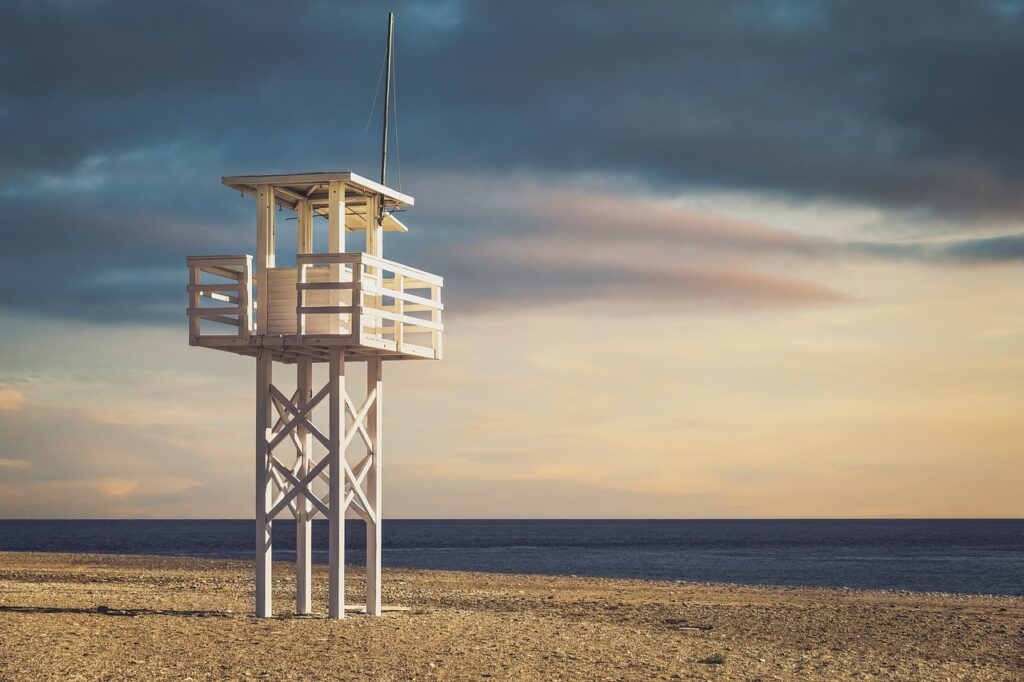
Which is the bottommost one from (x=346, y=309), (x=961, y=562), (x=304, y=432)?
(x=961, y=562)

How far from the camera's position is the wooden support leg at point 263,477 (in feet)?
69.8

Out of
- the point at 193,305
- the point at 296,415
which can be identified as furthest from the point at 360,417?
the point at 193,305

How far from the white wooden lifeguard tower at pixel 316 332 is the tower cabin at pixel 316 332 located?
0.07 feet

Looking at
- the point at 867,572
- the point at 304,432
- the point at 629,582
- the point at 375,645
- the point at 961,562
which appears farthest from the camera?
the point at 961,562

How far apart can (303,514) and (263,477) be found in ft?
3.72

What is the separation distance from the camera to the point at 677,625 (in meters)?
23.8

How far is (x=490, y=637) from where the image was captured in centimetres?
1961

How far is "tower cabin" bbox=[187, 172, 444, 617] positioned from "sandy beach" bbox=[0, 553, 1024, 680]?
6.45ft

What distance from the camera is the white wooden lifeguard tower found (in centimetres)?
2069

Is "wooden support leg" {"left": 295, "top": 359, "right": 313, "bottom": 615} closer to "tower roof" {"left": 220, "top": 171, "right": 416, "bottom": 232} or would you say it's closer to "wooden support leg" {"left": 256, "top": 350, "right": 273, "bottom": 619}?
"wooden support leg" {"left": 256, "top": 350, "right": 273, "bottom": 619}

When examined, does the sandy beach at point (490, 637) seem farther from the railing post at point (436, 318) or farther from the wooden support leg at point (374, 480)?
the railing post at point (436, 318)

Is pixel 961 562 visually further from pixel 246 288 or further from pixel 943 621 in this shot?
pixel 246 288

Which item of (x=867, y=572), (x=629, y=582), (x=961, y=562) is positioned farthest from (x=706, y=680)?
(x=961, y=562)

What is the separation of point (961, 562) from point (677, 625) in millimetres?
59270
